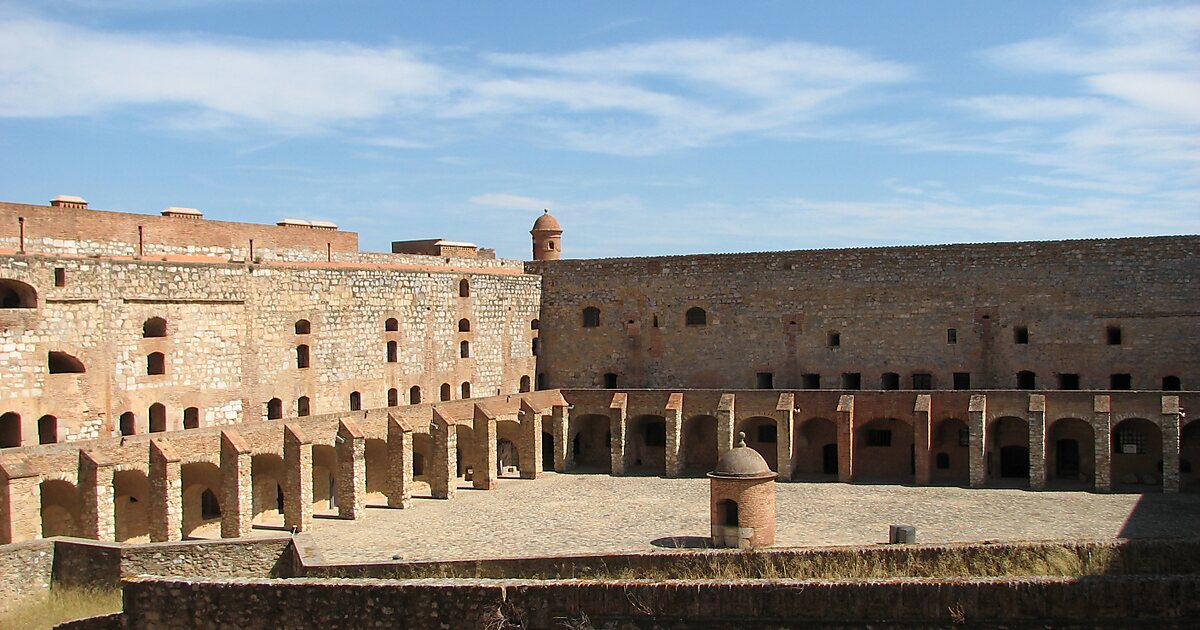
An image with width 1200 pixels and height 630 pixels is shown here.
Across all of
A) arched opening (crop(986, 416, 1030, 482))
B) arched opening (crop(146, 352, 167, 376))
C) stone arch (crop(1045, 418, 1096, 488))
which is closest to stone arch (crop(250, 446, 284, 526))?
arched opening (crop(146, 352, 167, 376))

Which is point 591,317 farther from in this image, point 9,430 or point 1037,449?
point 9,430

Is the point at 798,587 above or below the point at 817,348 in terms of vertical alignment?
below

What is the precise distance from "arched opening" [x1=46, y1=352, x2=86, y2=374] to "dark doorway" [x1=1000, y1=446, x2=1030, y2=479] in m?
24.6

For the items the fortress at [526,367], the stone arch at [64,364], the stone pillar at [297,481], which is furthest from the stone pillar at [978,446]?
the stone arch at [64,364]

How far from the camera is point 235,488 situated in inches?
1075

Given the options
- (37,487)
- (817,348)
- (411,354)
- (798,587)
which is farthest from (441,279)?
(798,587)

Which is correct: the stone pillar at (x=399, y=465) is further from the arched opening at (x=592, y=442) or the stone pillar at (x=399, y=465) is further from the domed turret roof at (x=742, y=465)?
the domed turret roof at (x=742, y=465)

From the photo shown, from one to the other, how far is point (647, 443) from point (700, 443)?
70.2 inches

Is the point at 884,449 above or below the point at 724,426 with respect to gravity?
below

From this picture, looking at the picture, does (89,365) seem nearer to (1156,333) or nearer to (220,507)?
(220,507)

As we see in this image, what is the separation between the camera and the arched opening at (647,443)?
3725cm

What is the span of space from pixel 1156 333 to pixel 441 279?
21483 mm

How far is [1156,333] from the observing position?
35.1 metres

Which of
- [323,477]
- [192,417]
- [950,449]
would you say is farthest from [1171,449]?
[192,417]
